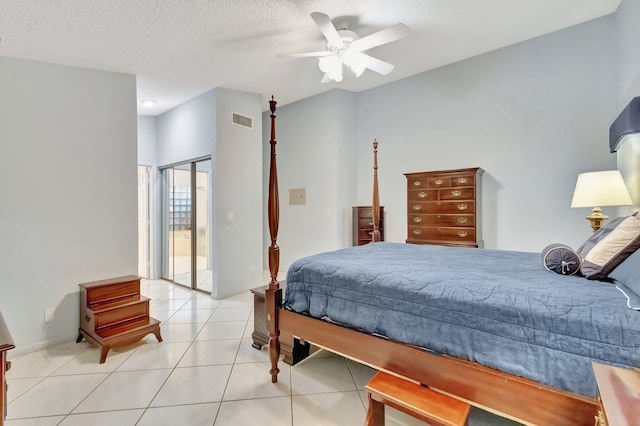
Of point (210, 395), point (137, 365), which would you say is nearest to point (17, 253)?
point (137, 365)

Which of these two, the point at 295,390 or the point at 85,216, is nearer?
the point at 295,390

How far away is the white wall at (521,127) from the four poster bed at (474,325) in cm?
157

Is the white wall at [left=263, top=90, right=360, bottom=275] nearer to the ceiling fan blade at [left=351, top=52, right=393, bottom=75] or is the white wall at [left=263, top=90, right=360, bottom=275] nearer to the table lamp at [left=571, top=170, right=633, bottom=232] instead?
the ceiling fan blade at [left=351, top=52, right=393, bottom=75]

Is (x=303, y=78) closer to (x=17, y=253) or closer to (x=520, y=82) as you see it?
(x=520, y=82)

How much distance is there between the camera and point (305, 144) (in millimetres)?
5203

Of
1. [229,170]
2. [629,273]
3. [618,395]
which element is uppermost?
[229,170]

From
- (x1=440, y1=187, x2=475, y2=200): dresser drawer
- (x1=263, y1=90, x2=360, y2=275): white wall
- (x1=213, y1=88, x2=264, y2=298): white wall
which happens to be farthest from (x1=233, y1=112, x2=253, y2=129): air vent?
(x1=440, y1=187, x2=475, y2=200): dresser drawer

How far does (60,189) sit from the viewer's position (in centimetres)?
295

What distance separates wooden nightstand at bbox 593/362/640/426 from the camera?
76 cm

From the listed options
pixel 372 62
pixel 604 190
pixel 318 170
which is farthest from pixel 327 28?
pixel 318 170

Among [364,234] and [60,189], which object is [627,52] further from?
[60,189]

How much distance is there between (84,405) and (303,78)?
12.9ft

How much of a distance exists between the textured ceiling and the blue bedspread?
208 cm

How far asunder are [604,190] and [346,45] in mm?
2385
